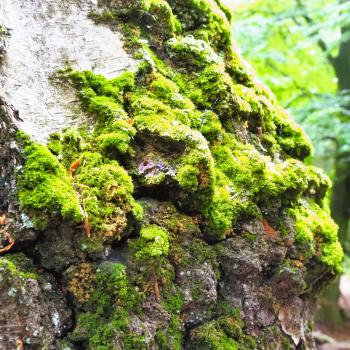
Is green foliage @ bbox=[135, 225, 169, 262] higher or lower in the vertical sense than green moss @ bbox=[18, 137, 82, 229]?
lower

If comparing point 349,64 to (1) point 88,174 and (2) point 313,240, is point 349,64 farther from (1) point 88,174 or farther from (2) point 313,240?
(1) point 88,174

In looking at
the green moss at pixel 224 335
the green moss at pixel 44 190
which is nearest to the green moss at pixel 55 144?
the green moss at pixel 44 190

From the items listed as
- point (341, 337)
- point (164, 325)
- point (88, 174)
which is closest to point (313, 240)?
point (164, 325)

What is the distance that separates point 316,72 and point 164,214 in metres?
10.5

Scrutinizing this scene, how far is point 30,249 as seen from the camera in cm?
219

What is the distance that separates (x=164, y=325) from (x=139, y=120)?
4.14ft

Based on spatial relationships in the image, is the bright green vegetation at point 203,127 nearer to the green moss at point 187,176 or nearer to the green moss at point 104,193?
the green moss at point 187,176

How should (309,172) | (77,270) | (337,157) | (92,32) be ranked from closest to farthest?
1. (77,270)
2. (92,32)
3. (309,172)
4. (337,157)

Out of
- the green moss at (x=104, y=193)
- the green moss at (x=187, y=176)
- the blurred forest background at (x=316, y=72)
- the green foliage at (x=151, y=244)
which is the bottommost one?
the blurred forest background at (x=316, y=72)

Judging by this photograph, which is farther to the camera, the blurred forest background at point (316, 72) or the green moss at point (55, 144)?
the blurred forest background at point (316, 72)

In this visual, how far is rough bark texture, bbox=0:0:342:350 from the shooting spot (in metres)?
2.15

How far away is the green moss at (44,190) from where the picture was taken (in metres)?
2.13

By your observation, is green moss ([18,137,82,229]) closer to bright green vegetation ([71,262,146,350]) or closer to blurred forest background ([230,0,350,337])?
bright green vegetation ([71,262,146,350])

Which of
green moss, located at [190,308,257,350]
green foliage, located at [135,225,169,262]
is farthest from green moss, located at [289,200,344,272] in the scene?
green foliage, located at [135,225,169,262]
